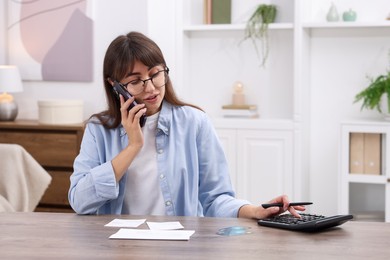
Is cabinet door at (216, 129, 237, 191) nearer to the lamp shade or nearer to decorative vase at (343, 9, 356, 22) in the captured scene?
decorative vase at (343, 9, 356, 22)

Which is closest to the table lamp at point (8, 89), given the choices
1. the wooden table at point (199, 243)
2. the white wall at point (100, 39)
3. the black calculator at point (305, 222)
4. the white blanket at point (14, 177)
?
the white wall at point (100, 39)

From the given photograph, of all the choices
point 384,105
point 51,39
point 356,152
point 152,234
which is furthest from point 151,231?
point 51,39

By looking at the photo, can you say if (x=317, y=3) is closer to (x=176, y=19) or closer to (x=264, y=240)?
(x=176, y=19)

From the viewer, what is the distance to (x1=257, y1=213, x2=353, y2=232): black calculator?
6.54 ft

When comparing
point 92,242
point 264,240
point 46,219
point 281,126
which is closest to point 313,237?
point 264,240

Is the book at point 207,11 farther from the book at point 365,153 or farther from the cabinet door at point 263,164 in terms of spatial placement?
the book at point 365,153

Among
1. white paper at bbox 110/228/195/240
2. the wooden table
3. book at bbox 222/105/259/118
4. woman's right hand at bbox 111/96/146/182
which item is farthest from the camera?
book at bbox 222/105/259/118

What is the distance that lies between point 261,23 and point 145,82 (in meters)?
2.59

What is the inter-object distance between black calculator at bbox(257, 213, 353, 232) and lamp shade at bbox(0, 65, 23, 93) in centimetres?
307

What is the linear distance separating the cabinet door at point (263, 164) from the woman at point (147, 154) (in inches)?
90.8

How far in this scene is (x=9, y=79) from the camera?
4.82 metres

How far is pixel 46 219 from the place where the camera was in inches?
88.2

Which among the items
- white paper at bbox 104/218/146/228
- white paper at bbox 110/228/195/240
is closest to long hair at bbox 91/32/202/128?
white paper at bbox 104/218/146/228

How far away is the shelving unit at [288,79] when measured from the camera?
15.7ft
